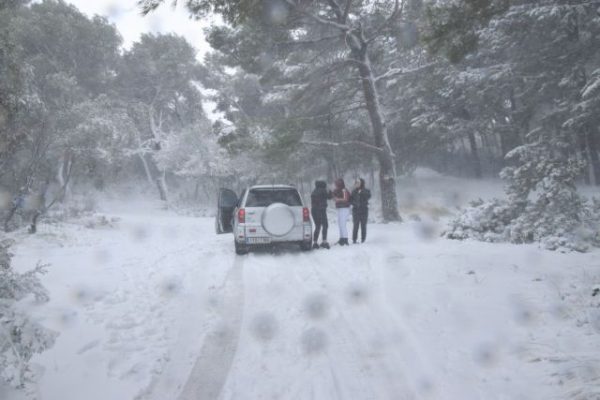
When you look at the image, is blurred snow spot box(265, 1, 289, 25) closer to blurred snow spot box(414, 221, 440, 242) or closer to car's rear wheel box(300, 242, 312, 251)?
car's rear wheel box(300, 242, 312, 251)

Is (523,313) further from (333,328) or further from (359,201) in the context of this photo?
(359,201)

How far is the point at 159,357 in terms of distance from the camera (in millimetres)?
4500

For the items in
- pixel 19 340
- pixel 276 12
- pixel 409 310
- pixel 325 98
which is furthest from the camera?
pixel 325 98

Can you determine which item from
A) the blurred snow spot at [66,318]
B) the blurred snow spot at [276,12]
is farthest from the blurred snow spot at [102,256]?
the blurred snow spot at [276,12]

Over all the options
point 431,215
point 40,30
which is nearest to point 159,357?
point 431,215

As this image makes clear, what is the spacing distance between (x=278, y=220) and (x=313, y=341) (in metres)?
5.44

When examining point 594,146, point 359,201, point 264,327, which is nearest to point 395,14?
point 359,201

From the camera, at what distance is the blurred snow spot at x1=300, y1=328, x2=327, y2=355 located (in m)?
4.51

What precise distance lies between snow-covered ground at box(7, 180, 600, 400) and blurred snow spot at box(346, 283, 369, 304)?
0.04 m

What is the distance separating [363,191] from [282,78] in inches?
342

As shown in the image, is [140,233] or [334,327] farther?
[140,233]

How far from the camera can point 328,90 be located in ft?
54.0

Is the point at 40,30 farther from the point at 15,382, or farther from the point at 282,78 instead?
the point at 15,382

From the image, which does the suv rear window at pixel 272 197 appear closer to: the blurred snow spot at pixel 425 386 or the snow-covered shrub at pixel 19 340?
the snow-covered shrub at pixel 19 340
